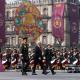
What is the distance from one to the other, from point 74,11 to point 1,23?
779 inches

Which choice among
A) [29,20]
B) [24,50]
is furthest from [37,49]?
[29,20]

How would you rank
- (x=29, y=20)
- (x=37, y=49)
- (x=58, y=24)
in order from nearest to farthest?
(x=37, y=49), (x=29, y=20), (x=58, y=24)

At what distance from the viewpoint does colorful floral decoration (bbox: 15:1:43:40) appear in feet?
173

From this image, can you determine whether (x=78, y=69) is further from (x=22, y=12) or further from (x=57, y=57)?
(x=22, y=12)

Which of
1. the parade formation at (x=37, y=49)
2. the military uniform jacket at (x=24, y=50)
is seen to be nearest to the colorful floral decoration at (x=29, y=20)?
the parade formation at (x=37, y=49)

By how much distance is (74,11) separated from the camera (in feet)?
200

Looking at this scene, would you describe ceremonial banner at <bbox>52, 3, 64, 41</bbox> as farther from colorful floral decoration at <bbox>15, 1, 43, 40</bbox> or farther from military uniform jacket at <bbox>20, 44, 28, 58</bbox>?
military uniform jacket at <bbox>20, 44, 28, 58</bbox>

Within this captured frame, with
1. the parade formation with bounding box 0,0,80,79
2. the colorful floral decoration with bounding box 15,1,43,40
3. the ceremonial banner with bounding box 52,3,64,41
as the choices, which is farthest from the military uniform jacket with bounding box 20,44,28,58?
the ceremonial banner with bounding box 52,3,64,41

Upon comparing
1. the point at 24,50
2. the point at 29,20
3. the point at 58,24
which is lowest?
the point at 24,50

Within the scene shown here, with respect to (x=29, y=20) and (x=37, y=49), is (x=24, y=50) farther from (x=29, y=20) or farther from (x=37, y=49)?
(x=29, y=20)

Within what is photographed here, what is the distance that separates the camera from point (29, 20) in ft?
181

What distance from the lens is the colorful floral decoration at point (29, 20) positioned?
173 feet

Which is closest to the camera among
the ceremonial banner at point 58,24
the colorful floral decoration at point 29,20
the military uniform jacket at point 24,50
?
the military uniform jacket at point 24,50

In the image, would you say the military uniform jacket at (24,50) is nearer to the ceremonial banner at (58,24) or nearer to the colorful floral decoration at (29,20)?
the colorful floral decoration at (29,20)
